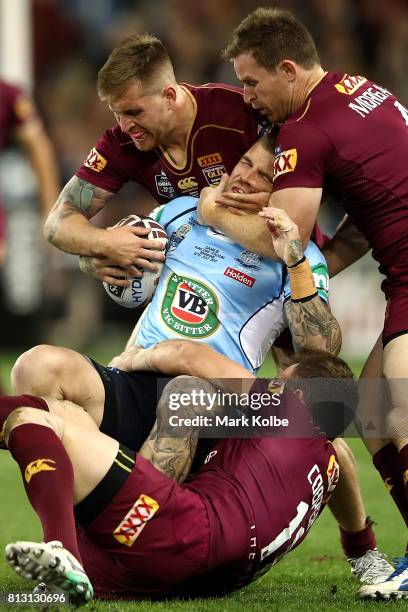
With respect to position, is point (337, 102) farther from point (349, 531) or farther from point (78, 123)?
point (78, 123)

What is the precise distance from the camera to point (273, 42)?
5031mm

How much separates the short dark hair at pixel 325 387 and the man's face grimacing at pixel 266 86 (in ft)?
3.78

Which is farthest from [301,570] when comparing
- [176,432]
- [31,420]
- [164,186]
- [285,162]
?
[164,186]

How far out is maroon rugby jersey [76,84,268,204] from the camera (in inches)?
214

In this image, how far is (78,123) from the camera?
561 inches

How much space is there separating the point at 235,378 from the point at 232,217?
0.83 metres

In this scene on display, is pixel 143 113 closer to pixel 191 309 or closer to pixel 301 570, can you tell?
pixel 191 309

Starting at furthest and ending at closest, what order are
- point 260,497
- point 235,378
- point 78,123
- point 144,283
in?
point 78,123, point 144,283, point 235,378, point 260,497

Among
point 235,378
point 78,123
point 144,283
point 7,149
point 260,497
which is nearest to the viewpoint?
point 260,497

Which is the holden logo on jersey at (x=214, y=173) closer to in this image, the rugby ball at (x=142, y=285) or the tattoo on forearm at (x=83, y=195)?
the rugby ball at (x=142, y=285)

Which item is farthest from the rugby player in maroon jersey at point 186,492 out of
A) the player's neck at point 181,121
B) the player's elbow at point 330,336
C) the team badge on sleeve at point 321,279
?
the player's neck at point 181,121

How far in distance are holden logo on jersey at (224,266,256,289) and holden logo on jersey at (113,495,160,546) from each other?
1.36 metres

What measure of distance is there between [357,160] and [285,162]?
1.02 feet

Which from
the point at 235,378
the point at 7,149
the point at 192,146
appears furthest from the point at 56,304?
the point at 235,378
